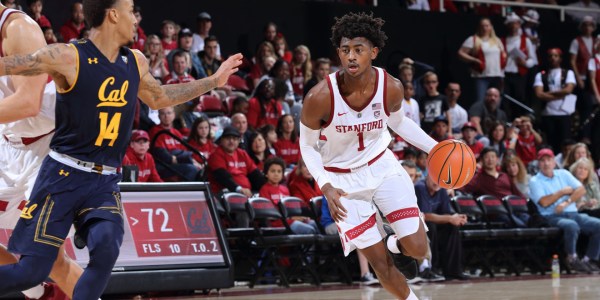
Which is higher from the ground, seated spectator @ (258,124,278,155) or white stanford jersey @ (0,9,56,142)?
white stanford jersey @ (0,9,56,142)

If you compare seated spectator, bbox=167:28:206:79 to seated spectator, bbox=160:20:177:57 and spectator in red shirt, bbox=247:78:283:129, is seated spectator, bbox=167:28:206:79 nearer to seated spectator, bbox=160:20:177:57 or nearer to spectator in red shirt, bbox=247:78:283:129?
seated spectator, bbox=160:20:177:57

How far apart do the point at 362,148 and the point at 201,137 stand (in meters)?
5.21

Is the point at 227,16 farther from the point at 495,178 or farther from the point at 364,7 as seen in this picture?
the point at 495,178

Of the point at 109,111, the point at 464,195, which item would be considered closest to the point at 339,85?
the point at 109,111

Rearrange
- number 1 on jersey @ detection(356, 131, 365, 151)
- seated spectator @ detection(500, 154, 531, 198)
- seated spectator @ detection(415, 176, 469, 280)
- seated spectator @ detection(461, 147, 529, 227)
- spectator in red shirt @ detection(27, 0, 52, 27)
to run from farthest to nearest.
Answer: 1. seated spectator @ detection(500, 154, 531, 198)
2. seated spectator @ detection(461, 147, 529, 227)
3. spectator in red shirt @ detection(27, 0, 52, 27)
4. seated spectator @ detection(415, 176, 469, 280)
5. number 1 on jersey @ detection(356, 131, 365, 151)

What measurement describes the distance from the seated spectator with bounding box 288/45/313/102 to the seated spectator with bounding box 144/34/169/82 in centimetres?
233

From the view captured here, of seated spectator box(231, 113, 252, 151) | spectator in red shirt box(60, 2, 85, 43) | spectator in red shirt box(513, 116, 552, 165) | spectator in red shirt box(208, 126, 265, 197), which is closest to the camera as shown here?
spectator in red shirt box(208, 126, 265, 197)

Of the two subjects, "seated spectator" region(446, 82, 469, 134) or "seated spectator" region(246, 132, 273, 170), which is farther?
"seated spectator" region(446, 82, 469, 134)

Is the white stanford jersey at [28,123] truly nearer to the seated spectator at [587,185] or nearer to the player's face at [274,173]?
the player's face at [274,173]

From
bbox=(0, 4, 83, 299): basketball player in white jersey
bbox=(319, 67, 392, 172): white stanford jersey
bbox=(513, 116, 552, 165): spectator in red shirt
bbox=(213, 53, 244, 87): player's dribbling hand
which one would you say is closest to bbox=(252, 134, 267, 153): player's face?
bbox=(513, 116, 552, 165): spectator in red shirt

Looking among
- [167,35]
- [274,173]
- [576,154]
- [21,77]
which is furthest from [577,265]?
[21,77]

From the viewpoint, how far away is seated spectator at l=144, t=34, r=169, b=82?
12.3m

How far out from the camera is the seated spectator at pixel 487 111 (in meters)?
Result: 15.1

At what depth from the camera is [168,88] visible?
519 cm
